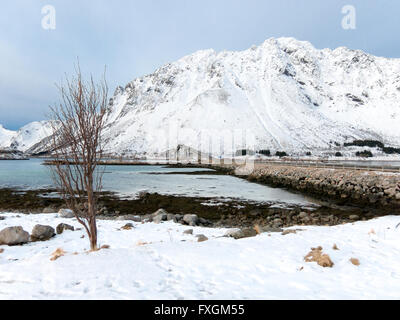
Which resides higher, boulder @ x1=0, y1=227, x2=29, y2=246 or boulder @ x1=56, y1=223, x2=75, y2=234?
boulder @ x1=0, y1=227, x2=29, y2=246

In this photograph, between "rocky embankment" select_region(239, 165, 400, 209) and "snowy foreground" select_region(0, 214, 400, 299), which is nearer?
"snowy foreground" select_region(0, 214, 400, 299)

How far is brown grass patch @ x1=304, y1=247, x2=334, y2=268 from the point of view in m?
5.99

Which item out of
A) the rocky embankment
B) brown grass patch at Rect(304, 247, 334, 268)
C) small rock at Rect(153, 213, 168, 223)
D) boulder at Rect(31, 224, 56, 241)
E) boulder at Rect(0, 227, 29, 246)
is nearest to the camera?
brown grass patch at Rect(304, 247, 334, 268)

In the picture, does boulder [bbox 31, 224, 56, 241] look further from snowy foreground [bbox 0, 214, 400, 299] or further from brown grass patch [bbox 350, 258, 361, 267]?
brown grass patch [bbox 350, 258, 361, 267]

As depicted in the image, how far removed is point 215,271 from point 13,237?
26.8 feet

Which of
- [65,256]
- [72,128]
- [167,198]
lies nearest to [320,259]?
[65,256]

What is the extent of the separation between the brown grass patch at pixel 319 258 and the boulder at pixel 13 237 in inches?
396

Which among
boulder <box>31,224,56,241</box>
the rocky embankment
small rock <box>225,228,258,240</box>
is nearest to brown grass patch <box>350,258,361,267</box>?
small rock <box>225,228,258,240</box>

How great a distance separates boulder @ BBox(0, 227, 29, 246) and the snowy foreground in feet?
1.83

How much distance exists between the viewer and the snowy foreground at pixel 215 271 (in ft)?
14.9

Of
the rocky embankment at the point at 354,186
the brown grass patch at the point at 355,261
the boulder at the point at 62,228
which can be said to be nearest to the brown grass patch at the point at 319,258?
the brown grass patch at the point at 355,261

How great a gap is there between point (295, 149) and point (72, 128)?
601 feet

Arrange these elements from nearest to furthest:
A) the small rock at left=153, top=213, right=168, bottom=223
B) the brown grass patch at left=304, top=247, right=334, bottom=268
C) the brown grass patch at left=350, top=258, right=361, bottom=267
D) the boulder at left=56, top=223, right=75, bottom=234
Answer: the brown grass patch at left=304, top=247, right=334, bottom=268, the brown grass patch at left=350, top=258, right=361, bottom=267, the boulder at left=56, top=223, right=75, bottom=234, the small rock at left=153, top=213, right=168, bottom=223
